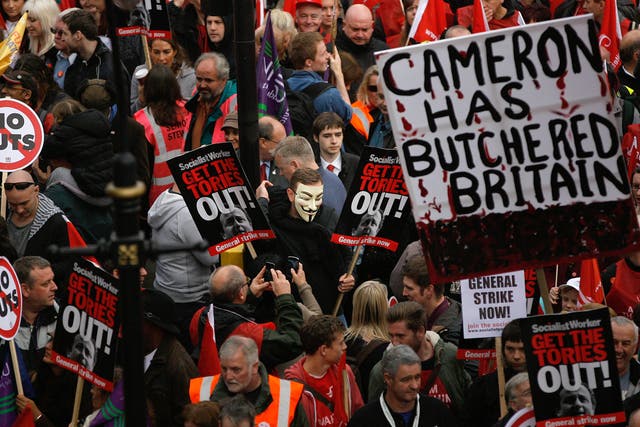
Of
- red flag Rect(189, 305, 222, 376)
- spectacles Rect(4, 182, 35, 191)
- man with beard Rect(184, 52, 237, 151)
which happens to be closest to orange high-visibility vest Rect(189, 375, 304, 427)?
red flag Rect(189, 305, 222, 376)

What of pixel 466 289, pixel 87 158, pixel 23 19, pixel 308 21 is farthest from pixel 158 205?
pixel 308 21

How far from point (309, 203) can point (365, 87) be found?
10.8 feet

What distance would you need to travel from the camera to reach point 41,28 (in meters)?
15.4

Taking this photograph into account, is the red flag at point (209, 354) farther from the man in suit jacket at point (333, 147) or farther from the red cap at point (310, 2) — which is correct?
the red cap at point (310, 2)

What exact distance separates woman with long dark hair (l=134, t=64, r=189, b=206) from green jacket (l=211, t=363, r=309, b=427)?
12.8ft

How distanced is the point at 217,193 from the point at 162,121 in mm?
2209

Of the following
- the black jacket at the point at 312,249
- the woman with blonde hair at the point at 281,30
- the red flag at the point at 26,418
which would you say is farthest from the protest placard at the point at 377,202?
the woman with blonde hair at the point at 281,30

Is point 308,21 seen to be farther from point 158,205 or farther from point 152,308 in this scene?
point 152,308

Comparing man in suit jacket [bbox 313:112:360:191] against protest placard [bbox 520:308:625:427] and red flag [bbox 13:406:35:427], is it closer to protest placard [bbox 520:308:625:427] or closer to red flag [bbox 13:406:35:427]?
red flag [bbox 13:406:35:427]

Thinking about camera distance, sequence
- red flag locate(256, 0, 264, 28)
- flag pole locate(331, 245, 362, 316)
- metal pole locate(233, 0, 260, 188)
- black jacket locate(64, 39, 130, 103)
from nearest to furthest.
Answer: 1. flag pole locate(331, 245, 362, 316)
2. metal pole locate(233, 0, 260, 188)
3. black jacket locate(64, 39, 130, 103)
4. red flag locate(256, 0, 264, 28)

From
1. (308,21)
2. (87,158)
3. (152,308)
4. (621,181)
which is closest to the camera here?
(621,181)

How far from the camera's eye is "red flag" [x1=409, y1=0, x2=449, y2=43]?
1530cm

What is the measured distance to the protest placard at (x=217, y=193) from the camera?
413 inches

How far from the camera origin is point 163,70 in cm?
1247
